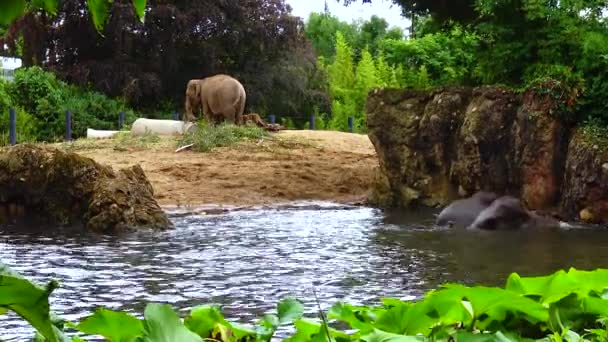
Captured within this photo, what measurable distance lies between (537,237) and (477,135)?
9.56 ft

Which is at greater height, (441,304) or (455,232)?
(441,304)

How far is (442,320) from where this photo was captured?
6.75ft

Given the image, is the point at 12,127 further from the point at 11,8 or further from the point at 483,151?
the point at 11,8

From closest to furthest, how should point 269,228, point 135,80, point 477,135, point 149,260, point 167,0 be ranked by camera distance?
point 149,260 → point 269,228 → point 477,135 → point 135,80 → point 167,0

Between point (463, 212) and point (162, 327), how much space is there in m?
9.80

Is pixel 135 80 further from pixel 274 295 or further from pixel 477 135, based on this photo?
pixel 274 295

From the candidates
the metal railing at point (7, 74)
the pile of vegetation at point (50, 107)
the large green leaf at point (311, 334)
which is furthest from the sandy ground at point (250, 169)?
the large green leaf at point (311, 334)

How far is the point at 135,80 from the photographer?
2844 centimetres

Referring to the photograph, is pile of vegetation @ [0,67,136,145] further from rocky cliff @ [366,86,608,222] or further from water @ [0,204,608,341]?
water @ [0,204,608,341]

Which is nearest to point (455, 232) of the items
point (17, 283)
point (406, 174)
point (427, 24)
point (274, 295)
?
point (406, 174)

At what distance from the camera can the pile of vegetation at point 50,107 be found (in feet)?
83.3

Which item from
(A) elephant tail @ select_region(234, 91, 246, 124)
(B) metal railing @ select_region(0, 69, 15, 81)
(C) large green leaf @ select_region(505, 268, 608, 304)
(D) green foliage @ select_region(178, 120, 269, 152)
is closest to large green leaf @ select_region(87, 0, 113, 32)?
(C) large green leaf @ select_region(505, 268, 608, 304)

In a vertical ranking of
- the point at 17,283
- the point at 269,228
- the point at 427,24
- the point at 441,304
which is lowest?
the point at 269,228

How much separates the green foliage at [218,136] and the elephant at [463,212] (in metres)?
7.28
